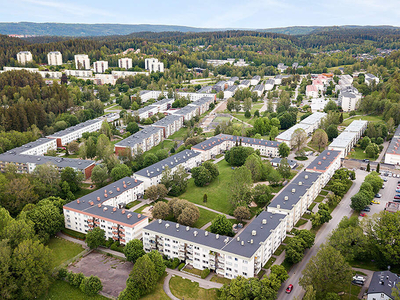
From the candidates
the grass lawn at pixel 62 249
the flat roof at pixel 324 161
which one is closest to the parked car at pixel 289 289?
the grass lawn at pixel 62 249

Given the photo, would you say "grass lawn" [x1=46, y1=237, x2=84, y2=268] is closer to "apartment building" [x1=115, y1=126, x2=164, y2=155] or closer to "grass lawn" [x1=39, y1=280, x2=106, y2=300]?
"grass lawn" [x1=39, y1=280, x2=106, y2=300]

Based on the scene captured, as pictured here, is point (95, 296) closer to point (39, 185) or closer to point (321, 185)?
point (39, 185)

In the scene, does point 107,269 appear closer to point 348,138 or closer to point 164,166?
point 164,166

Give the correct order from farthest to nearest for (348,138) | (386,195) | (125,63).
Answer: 1. (125,63)
2. (348,138)
3. (386,195)

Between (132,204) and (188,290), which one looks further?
(132,204)

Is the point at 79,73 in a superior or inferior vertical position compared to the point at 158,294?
superior

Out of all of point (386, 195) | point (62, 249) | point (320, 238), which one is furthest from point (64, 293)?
point (386, 195)

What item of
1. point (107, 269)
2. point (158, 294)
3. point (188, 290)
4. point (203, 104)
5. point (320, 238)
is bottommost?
point (158, 294)
